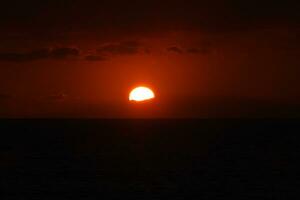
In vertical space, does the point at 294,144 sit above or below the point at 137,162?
above

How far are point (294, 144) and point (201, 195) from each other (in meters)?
48.6

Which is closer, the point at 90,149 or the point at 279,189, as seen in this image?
the point at 279,189

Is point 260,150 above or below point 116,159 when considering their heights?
above

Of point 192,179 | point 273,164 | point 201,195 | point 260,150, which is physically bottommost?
point 201,195

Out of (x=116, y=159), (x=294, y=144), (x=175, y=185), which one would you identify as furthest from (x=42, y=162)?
(x=294, y=144)

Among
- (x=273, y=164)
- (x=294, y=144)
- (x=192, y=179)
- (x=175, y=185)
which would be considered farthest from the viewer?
(x=294, y=144)

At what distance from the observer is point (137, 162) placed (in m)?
59.6

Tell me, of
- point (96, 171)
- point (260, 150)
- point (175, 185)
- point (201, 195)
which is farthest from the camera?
point (260, 150)

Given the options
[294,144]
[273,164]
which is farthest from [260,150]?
[273,164]

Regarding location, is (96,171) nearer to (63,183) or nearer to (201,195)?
(63,183)

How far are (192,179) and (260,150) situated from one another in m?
30.8

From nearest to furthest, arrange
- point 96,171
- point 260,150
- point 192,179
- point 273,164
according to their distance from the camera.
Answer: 1. point 192,179
2. point 96,171
3. point 273,164
4. point 260,150

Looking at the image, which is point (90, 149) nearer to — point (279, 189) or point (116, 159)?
point (116, 159)

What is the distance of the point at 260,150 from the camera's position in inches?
3017
